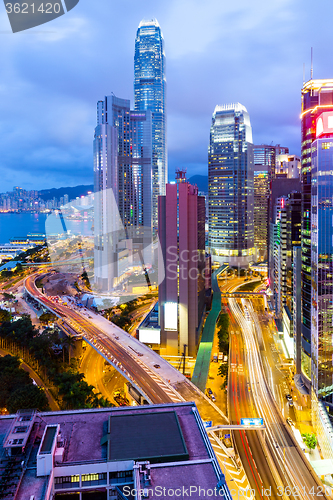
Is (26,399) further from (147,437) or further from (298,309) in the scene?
(298,309)

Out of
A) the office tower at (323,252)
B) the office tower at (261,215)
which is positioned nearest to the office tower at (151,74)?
the office tower at (261,215)

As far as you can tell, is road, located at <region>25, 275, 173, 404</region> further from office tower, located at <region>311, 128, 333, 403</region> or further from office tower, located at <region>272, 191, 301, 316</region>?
office tower, located at <region>272, 191, 301, 316</region>

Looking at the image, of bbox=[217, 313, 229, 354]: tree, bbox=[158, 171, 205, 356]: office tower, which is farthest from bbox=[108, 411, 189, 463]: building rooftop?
bbox=[217, 313, 229, 354]: tree

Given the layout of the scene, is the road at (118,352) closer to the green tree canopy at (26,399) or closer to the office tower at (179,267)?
the office tower at (179,267)

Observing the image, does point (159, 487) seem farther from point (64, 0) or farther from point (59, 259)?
point (59, 259)

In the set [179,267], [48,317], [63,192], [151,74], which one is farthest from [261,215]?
[63,192]
